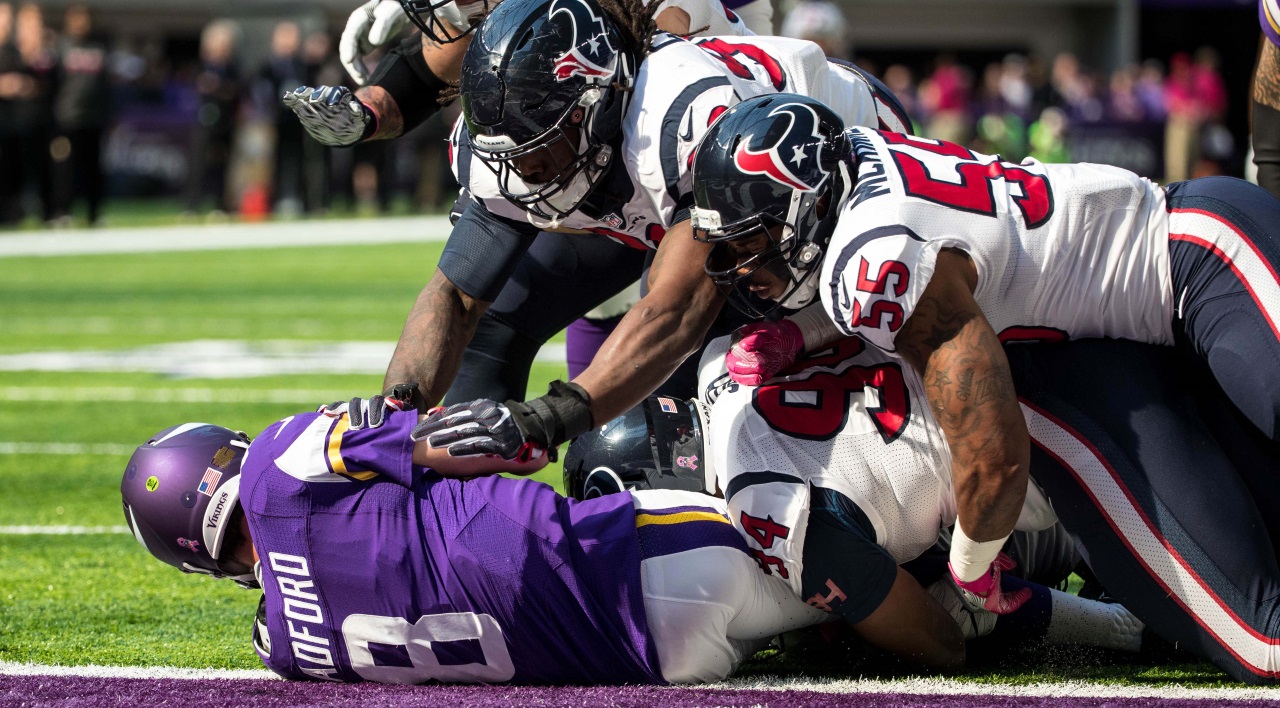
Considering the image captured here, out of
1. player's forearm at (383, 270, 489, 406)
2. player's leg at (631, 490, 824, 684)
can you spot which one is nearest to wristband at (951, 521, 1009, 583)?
player's leg at (631, 490, 824, 684)

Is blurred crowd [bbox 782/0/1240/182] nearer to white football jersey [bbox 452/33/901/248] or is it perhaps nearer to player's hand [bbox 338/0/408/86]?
player's hand [bbox 338/0/408/86]

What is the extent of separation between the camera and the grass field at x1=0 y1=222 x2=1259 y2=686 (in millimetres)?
3539

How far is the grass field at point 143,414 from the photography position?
139 inches

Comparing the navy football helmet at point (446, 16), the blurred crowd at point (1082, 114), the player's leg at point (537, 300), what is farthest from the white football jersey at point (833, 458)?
the blurred crowd at point (1082, 114)

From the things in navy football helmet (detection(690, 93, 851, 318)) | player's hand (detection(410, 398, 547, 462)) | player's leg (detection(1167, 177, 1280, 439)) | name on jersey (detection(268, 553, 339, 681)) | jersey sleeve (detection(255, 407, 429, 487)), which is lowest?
name on jersey (detection(268, 553, 339, 681))

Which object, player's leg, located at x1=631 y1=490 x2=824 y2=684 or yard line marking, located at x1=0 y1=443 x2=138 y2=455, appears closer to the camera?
player's leg, located at x1=631 y1=490 x2=824 y2=684

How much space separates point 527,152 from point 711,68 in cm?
49

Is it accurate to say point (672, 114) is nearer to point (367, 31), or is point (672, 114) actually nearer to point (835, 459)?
point (835, 459)

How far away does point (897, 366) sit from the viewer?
3350 millimetres

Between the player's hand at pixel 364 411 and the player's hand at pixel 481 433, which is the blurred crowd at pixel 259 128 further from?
the player's hand at pixel 481 433

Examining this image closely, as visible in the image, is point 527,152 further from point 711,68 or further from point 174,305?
point 174,305

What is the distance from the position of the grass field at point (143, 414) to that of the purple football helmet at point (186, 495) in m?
0.37

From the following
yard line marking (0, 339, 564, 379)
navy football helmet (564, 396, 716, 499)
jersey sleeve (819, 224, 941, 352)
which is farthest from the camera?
yard line marking (0, 339, 564, 379)

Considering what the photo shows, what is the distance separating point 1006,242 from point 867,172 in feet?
1.05
